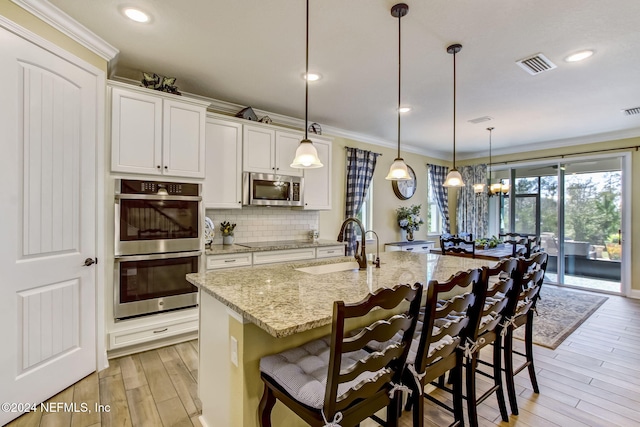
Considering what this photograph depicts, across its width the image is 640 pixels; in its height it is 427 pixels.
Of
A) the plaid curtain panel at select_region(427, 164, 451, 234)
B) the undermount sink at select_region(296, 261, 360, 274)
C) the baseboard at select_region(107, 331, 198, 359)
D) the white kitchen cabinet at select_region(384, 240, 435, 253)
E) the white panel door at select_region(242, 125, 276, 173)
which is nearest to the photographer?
the undermount sink at select_region(296, 261, 360, 274)

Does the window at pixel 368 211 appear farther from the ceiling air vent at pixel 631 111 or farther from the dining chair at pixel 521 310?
the ceiling air vent at pixel 631 111

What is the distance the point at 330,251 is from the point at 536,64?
2.97 metres

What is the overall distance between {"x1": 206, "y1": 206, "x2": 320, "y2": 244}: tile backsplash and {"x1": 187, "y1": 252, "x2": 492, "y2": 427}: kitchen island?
1866 mm

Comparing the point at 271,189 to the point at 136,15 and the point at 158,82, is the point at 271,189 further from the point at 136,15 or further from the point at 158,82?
the point at 136,15

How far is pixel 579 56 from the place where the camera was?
260cm

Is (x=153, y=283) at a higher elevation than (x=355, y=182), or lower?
lower

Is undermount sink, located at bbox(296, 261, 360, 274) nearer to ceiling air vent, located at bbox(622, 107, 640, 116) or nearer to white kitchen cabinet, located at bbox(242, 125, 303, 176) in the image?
white kitchen cabinet, located at bbox(242, 125, 303, 176)

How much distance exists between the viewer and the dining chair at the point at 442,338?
1296 millimetres

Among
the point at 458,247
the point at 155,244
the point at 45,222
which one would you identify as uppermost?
the point at 45,222

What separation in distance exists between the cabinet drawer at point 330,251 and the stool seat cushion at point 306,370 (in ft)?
8.26

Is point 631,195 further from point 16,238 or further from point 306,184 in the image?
point 16,238

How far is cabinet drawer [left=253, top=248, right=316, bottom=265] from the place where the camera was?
3.47 meters

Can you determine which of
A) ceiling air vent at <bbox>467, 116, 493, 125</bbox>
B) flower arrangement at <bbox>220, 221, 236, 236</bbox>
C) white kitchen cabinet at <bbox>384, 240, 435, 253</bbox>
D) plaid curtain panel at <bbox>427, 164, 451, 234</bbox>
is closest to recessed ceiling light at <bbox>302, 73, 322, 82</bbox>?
flower arrangement at <bbox>220, 221, 236, 236</bbox>

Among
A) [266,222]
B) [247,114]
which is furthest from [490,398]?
[247,114]
